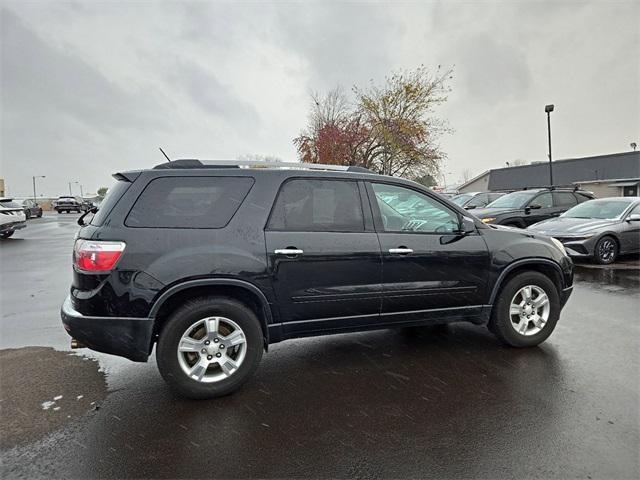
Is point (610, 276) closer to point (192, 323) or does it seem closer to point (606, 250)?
point (606, 250)

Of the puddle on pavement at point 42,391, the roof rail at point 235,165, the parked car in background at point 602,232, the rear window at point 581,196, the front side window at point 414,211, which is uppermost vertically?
the rear window at point 581,196

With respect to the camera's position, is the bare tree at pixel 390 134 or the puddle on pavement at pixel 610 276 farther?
the bare tree at pixel 390 134

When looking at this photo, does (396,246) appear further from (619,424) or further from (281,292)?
(619,424)

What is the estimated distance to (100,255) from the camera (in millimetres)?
2916

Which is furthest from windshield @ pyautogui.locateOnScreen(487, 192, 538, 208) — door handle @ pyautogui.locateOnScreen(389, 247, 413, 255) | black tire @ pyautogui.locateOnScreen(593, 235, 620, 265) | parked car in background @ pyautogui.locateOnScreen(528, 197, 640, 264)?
door handle @ pyautogui.locateOnScreen(389, 247, 413, 255)

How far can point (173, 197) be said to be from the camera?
3145 mm

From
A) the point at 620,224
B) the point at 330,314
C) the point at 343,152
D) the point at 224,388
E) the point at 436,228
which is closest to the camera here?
the point at 224,388

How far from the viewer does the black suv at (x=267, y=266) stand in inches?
116

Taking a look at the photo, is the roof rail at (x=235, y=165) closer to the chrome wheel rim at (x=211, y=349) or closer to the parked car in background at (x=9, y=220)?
the chrome wheel rim at (x=211, y=349)

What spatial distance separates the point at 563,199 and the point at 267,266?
11.8 meters

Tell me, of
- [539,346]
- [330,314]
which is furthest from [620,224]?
[330,314]

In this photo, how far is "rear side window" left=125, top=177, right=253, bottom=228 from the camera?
120 inches

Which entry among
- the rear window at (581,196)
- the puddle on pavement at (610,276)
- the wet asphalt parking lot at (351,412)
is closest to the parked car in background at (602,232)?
the puddle on pavement at (610,276)

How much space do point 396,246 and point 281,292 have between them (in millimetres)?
1158
